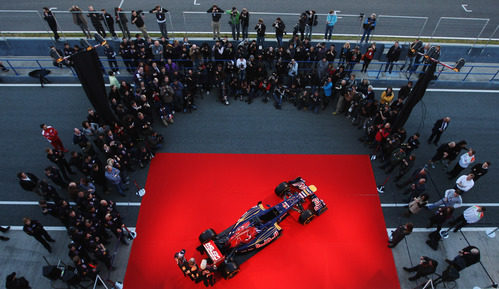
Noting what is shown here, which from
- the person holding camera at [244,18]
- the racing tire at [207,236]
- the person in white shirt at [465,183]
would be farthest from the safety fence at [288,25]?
the racing tire at [207,236]

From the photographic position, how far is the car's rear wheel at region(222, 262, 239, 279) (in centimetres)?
875

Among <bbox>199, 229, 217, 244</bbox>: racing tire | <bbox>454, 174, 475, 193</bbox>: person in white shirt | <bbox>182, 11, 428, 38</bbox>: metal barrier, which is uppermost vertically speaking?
<bbox>182, 11, 428, 38</bbox>: metal barrier

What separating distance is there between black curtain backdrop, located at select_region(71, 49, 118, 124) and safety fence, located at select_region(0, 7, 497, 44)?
24.2 ft

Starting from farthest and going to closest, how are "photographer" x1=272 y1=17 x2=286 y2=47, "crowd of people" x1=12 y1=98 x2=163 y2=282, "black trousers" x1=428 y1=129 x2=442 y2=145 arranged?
1. "photographer" x1=272 y1=17 x2=286 y2=47
2. "black trousers" x1=428 y1=129 x2=442 y2=145
3. "crowd of people" x1=12 y1=98 x2=163 y2=282

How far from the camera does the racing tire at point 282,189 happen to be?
10.5m

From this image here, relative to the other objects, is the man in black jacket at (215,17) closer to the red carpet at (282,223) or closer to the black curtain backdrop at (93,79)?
the black curtain backdrop at (93,79)

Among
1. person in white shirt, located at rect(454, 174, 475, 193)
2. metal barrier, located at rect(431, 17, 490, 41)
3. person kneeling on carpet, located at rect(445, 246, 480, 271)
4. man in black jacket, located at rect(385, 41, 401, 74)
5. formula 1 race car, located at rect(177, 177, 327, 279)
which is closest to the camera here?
person kneeling on carpet, located at rect(445, 246, 480, 271)

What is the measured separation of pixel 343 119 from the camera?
1349 cm

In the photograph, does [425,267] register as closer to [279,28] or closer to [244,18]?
[279,28]

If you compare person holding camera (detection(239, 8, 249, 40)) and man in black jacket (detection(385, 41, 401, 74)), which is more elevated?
person holding camera (detection(239, 8, 249, 40))

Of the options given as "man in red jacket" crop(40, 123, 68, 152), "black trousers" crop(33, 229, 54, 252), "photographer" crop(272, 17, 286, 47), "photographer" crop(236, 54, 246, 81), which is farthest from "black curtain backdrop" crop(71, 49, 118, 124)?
"photographer" crop(272, 17, 286, 47)

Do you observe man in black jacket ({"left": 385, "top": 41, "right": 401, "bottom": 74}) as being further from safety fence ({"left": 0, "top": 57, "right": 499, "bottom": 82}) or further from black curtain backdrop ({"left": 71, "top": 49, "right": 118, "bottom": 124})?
black curtain backdrop ({"left": 71, "top": 49, "right": 118, "bottom": 124})

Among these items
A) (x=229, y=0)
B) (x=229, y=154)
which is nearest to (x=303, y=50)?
(x=229, y=154)

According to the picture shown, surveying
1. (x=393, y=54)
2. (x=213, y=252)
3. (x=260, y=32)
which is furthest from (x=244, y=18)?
(x=213, y=252)
